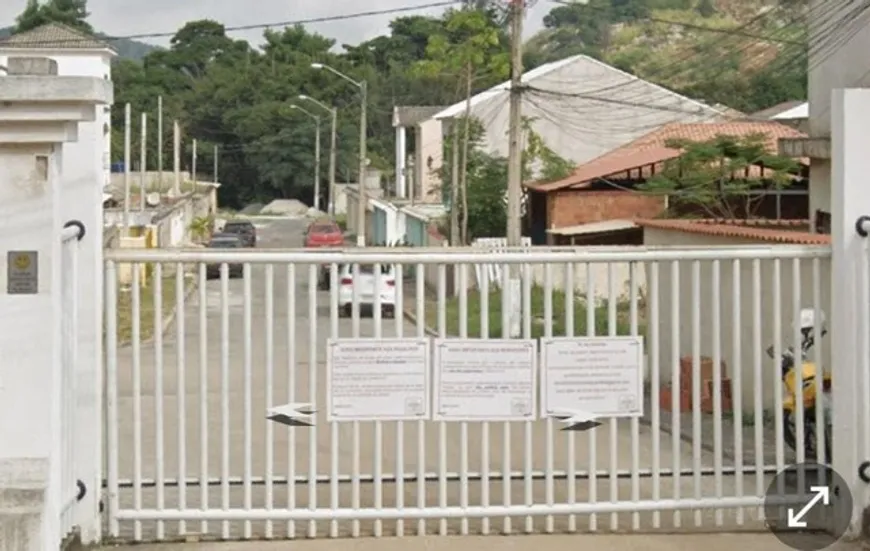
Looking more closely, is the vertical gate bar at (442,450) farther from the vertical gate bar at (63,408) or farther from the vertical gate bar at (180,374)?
the vertical gate bar at (63,408)

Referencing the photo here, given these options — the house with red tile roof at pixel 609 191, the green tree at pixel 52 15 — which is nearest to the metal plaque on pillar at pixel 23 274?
the house with red tile roof at pixel 609 191

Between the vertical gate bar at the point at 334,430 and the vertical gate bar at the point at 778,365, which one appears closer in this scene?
the vertical gate bar at the point at 334,430

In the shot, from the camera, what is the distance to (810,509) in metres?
8.35

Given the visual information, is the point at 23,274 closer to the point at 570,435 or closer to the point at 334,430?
the point at 334,430

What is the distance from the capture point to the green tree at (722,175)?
25.1 m

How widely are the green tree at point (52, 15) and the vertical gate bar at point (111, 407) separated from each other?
80216mm

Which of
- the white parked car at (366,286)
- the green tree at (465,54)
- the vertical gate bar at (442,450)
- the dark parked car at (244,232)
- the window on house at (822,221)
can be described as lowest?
the vertical gate bar at (442,450)

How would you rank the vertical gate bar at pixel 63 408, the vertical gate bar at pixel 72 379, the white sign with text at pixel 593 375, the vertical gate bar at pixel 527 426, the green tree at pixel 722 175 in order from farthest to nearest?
the green tree at pixel 722 175, the white sign with text at pixel 593 375, the vertical gate bar at pixel 527 426, the vertical gate bar at pixel 72 379, the vertical gate bar at pixel 63 408

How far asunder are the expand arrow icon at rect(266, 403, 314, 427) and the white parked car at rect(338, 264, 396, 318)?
0.75 meters

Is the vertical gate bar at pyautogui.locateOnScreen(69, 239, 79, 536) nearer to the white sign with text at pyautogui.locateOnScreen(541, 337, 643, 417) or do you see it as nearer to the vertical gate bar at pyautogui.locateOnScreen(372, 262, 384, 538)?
the vertical gate bar at pyautogui.locateOnScreen(372, 262, 384, 538)

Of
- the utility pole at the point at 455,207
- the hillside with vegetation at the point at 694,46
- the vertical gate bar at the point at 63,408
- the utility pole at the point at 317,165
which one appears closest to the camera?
the vertical gate bar at the point at 63,408

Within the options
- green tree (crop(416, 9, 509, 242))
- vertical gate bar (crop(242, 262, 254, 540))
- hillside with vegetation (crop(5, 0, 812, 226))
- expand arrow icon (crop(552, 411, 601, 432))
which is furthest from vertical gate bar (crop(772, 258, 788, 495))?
hillside with vegetation (crop(5, 0, 812, 226))

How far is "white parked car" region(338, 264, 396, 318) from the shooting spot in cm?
820

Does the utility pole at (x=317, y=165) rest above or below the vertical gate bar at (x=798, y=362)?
above
